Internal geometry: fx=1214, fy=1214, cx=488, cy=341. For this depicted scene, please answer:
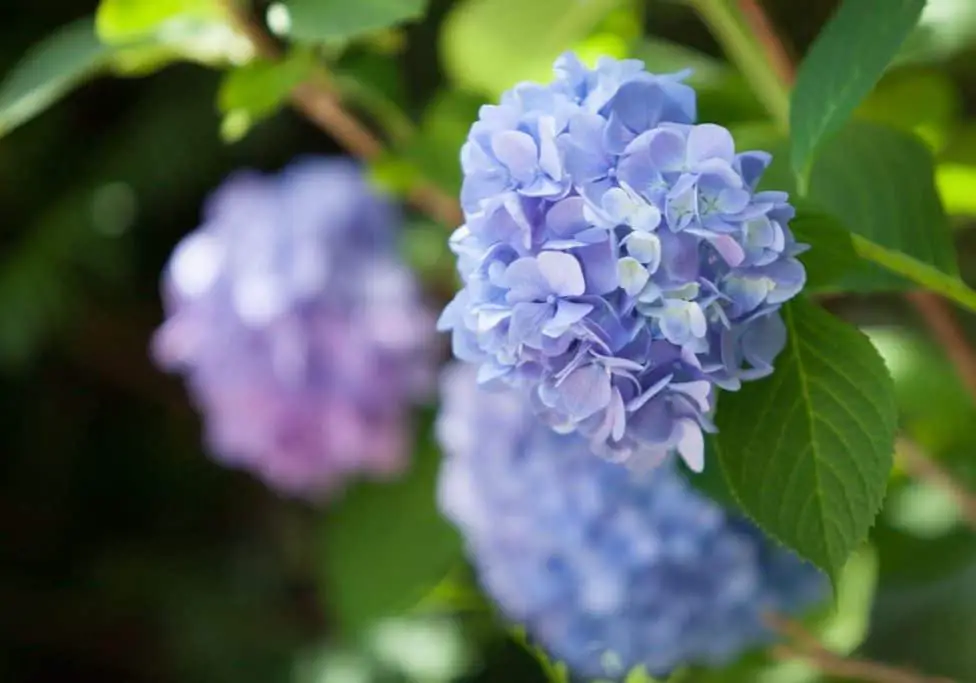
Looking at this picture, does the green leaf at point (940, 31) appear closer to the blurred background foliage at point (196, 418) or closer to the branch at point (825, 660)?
Answer: the blurred background foliage at point (196, 418)

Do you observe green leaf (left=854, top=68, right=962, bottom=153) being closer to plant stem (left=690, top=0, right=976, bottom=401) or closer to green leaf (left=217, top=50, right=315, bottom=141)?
plant stem (left=690, top=0, right=976, bottom=401)

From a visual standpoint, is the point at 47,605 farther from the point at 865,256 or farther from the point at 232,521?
the point at 865,256

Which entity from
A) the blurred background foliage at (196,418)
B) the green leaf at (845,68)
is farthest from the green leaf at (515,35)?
the green leaf at (845,68)

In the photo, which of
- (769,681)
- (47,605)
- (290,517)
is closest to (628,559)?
(769,681)

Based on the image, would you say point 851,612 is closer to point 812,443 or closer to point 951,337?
point 951,337

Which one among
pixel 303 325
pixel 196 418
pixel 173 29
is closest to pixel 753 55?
pixel 173 29

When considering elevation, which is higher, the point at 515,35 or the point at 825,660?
the point at 515,35

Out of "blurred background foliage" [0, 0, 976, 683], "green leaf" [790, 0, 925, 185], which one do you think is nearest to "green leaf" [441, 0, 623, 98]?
"blurred background foliage" [0, 0, 976, 683]
